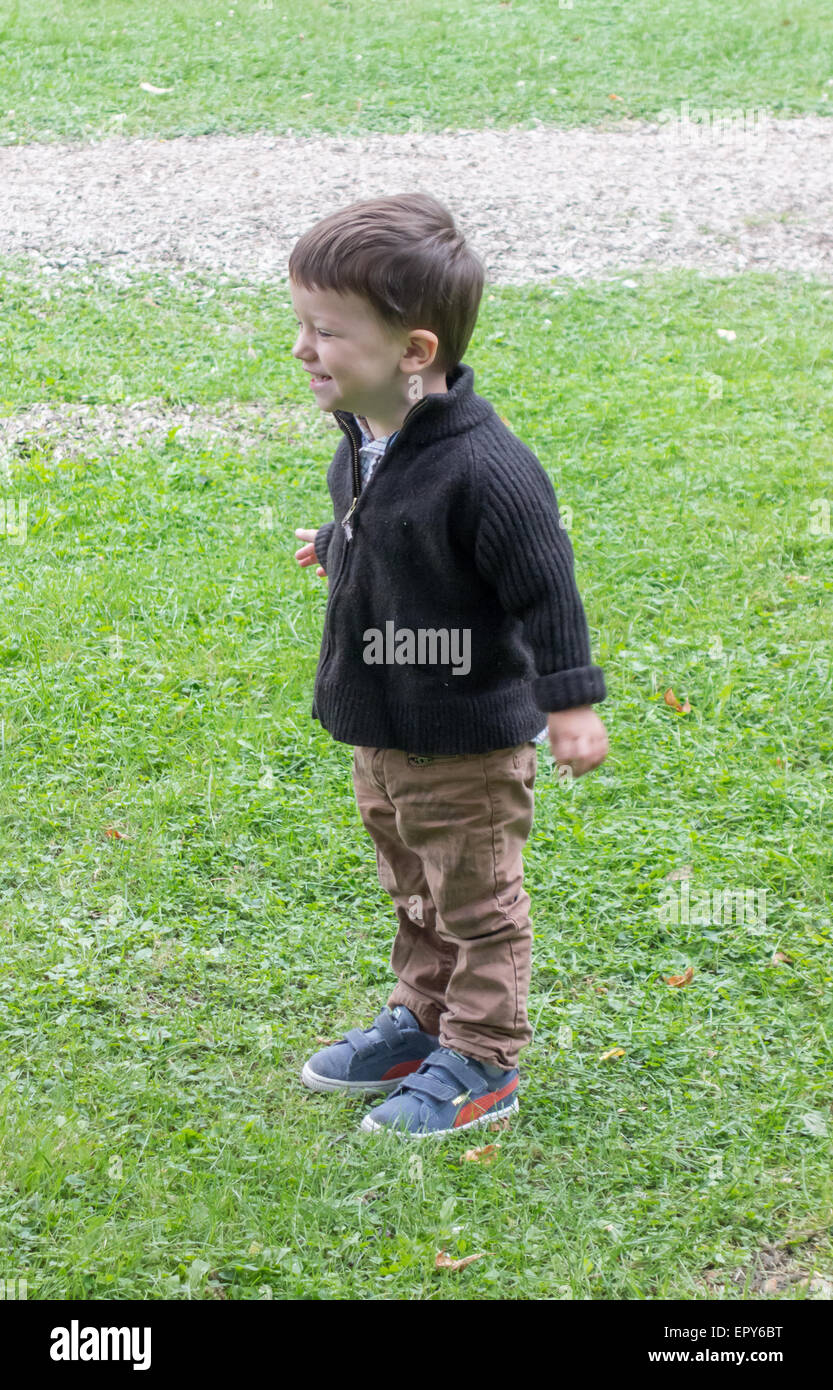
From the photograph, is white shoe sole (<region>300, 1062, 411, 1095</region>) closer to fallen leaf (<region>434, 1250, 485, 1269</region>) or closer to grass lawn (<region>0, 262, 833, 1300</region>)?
grass lawn (<region>0, 262, 833, 1300</region>)

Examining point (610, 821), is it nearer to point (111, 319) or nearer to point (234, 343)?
point (234, 343)

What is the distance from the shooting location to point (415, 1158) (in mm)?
2727

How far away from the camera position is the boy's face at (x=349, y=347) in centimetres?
247

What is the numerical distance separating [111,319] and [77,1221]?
632 centimetres

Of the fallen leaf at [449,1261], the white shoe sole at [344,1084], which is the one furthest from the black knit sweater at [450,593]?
the fallen leaf at [449,1261]

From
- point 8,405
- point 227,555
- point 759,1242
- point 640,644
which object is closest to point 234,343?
point 8,405

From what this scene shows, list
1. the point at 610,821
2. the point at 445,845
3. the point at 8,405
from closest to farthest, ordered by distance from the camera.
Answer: the point at 445,845 < the point at 610,821 < the point at 8,405

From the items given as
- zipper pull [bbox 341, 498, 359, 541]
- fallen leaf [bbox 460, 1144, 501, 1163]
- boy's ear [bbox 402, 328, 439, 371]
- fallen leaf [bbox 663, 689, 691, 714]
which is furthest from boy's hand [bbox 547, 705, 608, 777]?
fallen leaf [bbox 663, 689, 691, 714]

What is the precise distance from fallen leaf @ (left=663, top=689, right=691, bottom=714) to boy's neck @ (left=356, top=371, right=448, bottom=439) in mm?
2121

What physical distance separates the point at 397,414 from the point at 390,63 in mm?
11845

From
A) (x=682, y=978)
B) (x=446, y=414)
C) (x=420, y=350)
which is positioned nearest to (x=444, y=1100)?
(x=682, y=978)

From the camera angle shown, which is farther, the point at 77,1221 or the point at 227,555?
the point at 227,555

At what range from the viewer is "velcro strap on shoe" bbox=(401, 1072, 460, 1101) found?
2828mm

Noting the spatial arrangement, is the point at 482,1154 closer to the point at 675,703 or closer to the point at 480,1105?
the point at 480,1105
